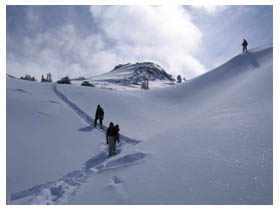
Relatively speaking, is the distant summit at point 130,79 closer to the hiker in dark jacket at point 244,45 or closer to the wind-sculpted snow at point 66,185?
the hiker in dark jacket at point 244,45

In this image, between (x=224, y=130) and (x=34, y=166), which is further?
(x=224, y=130)

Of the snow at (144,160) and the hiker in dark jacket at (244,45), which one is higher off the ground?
the hiker in dark jacket at (244,45)

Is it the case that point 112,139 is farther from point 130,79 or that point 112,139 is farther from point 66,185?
point 130,79

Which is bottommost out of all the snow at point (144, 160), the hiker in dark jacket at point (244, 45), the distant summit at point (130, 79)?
the snow at point (144, 160)

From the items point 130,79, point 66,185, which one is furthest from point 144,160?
point 130,79

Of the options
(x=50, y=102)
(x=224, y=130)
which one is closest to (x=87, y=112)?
(x=50, y=102)

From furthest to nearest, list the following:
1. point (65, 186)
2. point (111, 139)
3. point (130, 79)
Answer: point (130, 79)
point (111, 139)
point (65, 186)

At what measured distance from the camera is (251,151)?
5637 millimetres

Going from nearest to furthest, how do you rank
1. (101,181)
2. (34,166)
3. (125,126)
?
(101,181)
(34,166)
(125,126)

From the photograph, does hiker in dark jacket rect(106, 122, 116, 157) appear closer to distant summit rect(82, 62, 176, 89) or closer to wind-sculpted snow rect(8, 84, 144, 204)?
wind-sculpted snow rect(8, 84, 144, 204)

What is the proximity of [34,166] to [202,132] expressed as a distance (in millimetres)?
6808

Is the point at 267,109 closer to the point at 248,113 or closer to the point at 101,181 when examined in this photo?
the point at 248,113

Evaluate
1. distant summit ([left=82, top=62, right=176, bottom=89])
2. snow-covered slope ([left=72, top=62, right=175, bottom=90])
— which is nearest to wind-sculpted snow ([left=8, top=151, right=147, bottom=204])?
snow-covered slope ([left=72, top=62, right=175, bottom=90])

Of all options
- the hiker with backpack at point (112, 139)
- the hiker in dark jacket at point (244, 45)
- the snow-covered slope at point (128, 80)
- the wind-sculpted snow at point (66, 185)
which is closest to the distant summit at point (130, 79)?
the snow-covered slope at point (128, 80)
